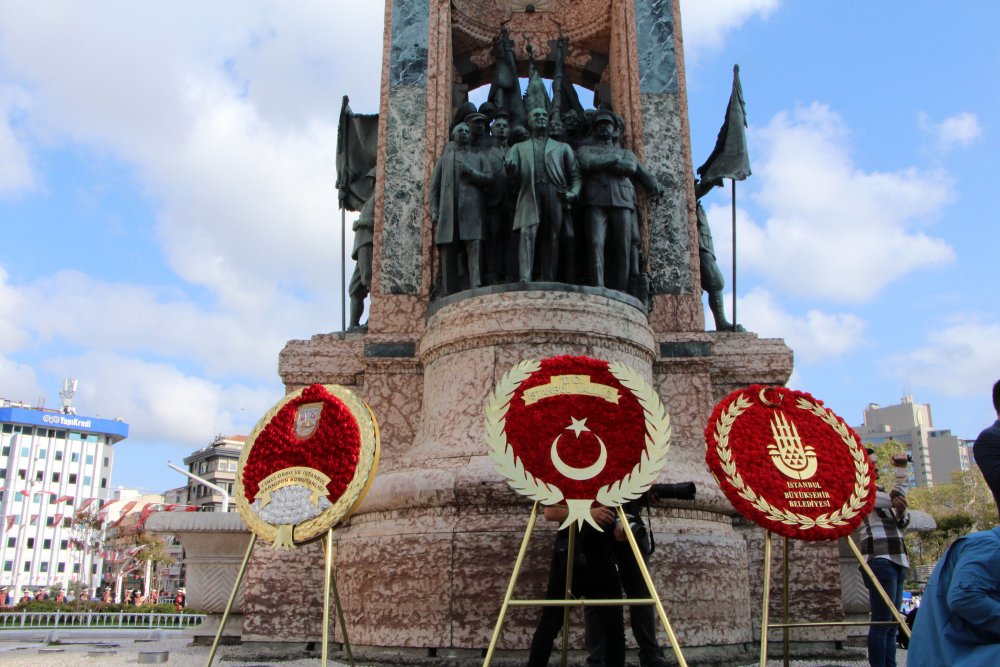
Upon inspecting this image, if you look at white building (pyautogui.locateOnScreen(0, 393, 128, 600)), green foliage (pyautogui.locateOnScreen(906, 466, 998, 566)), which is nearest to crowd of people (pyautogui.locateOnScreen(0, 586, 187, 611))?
white building (pyautogui.locateOnScreen(0, 393, 128, 600))

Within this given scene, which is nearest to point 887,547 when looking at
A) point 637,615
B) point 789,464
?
point 789,464

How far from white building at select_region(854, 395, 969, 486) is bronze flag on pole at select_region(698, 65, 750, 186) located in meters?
111

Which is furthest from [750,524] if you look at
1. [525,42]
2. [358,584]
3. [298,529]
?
[525,42]

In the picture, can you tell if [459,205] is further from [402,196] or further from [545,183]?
[402,196]

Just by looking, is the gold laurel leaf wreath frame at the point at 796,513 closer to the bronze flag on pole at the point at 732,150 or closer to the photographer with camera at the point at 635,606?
the photographer with camera at the point at 635,606

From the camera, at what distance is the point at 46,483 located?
9494 centimetres

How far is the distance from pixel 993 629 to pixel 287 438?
393 cm

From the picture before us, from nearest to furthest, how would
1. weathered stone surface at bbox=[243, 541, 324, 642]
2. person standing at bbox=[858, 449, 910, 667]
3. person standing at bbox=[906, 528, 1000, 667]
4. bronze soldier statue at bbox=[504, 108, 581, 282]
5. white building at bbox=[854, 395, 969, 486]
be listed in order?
person standing at bbox=[906, 528, 1000, 667] → person standing at bbox=[858, 449, 910, 667] → weathered stone surface at bbox=[243, 541, 324, 642] → bronze soldier statue at bbox=[504, 108, 581, 282] → white building at bbox=[854, 395, 969, 486]

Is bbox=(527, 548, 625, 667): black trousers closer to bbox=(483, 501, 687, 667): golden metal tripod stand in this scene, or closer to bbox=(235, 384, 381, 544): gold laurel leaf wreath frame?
bbox=(483, 501, 687, 667): golden metal tripod stand

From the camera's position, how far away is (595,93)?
39.7 feet

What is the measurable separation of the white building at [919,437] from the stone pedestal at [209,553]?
11366cm

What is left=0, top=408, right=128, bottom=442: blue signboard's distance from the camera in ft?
305

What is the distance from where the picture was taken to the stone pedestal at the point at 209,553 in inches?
353

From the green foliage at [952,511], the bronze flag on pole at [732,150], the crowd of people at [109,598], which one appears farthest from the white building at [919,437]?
the bronze flag on pole at [732,150]
